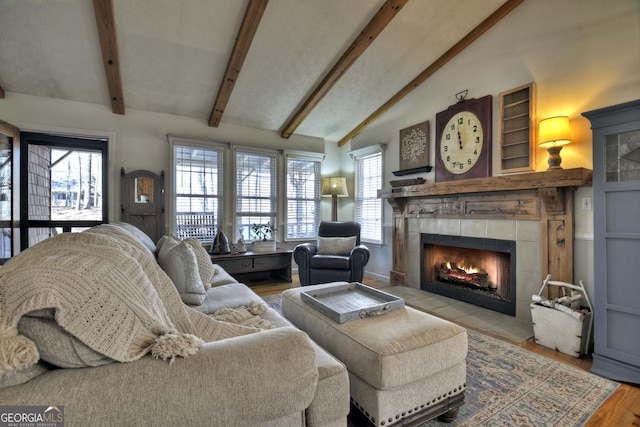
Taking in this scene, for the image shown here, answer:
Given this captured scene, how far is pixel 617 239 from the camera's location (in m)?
2.06

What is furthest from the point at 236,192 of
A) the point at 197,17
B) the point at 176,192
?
the point at 197,17

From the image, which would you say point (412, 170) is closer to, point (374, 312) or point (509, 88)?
point (509, 88)

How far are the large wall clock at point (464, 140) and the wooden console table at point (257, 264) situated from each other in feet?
8.41

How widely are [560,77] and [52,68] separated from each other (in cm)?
527

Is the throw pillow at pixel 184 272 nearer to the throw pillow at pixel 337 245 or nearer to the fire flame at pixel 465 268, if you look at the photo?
the throw pillow at pixel 337 245

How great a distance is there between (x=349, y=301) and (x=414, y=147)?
295 centimetres

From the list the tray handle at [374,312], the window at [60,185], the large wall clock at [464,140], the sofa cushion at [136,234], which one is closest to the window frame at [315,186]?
the large wall clock at [464,140]

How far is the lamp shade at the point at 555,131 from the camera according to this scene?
2639 mm

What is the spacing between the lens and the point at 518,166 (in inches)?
124

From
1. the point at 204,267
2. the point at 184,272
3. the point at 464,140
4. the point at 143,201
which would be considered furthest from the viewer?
the point at 143,201

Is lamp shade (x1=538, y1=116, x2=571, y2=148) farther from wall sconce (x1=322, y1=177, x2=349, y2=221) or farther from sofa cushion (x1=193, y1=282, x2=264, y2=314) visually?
→ wall sconce (x1=322, y1=177, x2=349, y2=221)

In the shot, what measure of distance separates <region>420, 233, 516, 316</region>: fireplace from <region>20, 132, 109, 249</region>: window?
446cm

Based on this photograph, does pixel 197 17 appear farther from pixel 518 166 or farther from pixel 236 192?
pixel 518 166

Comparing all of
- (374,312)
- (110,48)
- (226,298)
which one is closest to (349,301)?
(374,312)
